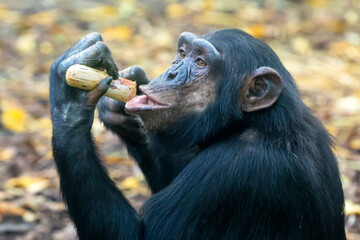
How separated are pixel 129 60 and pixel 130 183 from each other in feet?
12.6

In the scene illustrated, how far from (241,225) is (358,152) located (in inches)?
164

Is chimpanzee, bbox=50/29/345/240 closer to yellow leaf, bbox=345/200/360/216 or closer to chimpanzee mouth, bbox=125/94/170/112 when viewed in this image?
chimpanzee mouth, bbox=125/94/170/112

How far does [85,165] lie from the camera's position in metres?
4.68

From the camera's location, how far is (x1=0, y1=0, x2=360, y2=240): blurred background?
278 inches

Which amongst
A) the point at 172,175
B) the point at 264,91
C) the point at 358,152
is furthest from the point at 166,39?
the point at 264,91

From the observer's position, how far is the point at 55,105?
Result: 15.7 ft

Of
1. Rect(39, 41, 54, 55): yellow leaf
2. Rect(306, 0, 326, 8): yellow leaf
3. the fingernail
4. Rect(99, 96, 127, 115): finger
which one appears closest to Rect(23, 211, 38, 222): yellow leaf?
Rect(99, 96, 127, 115): finger

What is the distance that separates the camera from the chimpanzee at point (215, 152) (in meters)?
4.46

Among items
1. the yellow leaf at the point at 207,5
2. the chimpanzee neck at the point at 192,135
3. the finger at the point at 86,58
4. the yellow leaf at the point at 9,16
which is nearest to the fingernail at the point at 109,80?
the finger at the point at 86,58

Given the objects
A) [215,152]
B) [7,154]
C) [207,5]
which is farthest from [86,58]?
[207,5]

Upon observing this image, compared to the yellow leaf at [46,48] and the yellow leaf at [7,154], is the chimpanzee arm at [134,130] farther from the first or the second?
the yellow leaf at [46,48]

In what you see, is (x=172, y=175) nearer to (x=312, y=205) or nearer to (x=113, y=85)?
(x=113, y=85)

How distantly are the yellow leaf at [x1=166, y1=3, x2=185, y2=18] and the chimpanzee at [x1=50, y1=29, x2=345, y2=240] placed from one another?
7.61 m

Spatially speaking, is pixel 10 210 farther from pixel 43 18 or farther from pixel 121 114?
pixel 43 18
